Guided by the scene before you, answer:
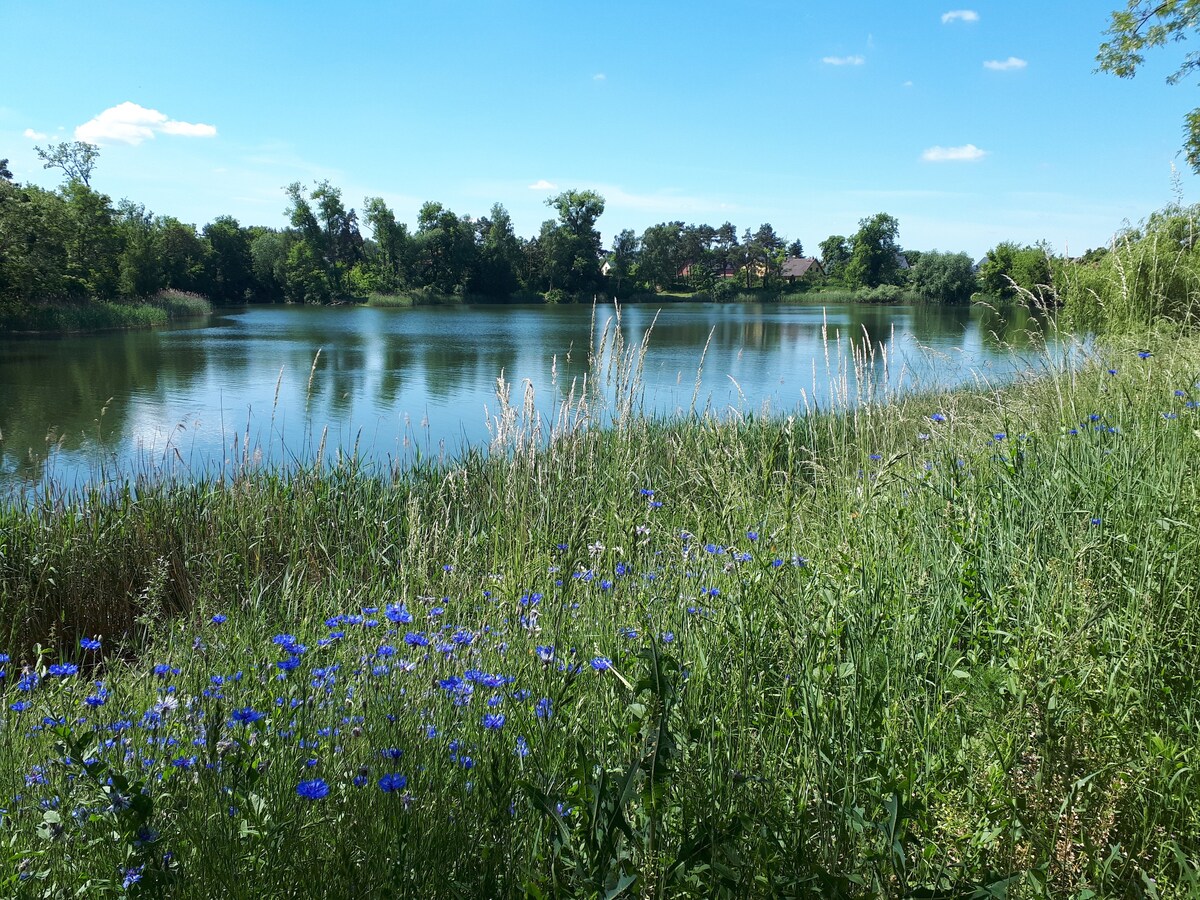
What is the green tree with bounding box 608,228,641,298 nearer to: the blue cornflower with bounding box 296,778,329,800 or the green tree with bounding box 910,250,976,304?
the green tree with bounding box 910,250,976,304

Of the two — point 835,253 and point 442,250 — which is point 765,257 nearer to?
point 835,253

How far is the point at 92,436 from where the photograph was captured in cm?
1115

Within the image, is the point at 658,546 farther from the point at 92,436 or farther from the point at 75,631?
the point at 92,436

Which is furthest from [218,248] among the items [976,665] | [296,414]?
[976,665]

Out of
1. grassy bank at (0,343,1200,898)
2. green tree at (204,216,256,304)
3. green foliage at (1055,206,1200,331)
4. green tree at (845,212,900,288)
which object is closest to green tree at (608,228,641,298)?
green tree at (845,212,900,288)

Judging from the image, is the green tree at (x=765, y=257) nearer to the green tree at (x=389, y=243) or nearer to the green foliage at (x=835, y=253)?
the green foliage at (x=835, y=253)

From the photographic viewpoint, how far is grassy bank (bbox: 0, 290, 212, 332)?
85.8ft

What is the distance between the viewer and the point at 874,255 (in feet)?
295

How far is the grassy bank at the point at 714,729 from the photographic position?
133 cm

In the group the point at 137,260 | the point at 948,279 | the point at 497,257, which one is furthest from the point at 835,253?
the point at 137,260

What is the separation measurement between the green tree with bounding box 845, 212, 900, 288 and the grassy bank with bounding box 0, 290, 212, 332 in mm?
73403

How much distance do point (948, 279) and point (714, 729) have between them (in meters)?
73.4

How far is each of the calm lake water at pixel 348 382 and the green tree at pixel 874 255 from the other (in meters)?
59.4

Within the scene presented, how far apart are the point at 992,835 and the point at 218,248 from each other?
70.4 metres
